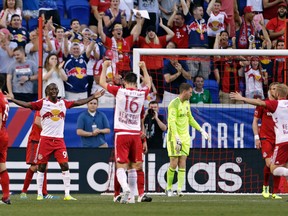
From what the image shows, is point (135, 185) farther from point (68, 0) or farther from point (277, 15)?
point (277, 15)

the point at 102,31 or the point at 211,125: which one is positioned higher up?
the point at 102,31

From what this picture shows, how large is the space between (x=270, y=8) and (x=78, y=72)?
22.2 ft

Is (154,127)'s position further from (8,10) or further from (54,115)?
(8,10)

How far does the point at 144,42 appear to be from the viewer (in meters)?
25.0

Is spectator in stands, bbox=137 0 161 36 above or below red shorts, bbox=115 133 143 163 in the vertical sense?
above

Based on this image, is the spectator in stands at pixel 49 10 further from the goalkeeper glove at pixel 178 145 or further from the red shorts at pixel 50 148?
the red shorts at pixel 50 148

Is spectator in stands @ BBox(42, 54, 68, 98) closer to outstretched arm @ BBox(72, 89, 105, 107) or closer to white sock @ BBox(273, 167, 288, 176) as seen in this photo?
outstretched arm @ BBox(72, 89, 105, 107)

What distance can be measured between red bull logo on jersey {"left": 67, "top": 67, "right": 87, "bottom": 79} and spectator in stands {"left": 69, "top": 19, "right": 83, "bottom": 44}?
842mm

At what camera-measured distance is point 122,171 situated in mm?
16516

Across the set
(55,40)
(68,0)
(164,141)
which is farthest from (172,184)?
(68,0)

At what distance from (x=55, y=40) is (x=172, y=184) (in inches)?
186

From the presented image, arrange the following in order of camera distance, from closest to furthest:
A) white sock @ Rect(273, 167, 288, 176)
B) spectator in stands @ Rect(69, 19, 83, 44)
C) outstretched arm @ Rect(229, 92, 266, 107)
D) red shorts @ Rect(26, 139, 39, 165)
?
outstretched arm @ Rect(229, 92, 266, 107)
white sock @ Rect(273, 167, 288, 176)
red shorts @ Rect(26, 139, 39, 165)
spectator in stands @ Rect(69, 19, 83, 44)

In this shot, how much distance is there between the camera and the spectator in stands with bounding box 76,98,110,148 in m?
22.1

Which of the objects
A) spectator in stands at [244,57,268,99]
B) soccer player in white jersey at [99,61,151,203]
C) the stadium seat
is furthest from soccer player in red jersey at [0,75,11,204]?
spectator in stands at [244,57,268,99]
